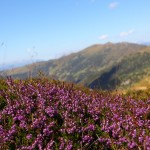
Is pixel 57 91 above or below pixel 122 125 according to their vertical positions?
above

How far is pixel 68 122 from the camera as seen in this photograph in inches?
264

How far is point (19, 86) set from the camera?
30.0 feet

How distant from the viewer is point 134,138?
605 cm

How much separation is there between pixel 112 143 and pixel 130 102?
263 cm

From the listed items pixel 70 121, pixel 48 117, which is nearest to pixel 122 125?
pixel 70 121

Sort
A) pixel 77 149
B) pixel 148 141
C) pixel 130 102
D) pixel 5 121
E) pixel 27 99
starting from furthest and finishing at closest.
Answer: pixel 130 102 < pixel 27 99 < pixel 5 121 < pixel 77 149 < pixel 148 141

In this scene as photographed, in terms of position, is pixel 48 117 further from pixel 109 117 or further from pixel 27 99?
pixel 109 117

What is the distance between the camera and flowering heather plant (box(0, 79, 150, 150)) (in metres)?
6.15

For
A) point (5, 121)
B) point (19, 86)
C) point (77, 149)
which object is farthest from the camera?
point (19, 86)

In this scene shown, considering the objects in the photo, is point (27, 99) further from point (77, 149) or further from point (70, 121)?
point (77, 149)

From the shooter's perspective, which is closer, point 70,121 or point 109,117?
point 70,121

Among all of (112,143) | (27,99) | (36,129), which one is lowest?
(112,143)

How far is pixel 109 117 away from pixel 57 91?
7.11ft

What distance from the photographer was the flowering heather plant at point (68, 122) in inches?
242
